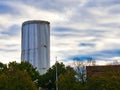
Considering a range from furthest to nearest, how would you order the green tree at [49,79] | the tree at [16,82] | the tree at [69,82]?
the green tree at [49,79] → the tree at [69,82] → the tree at [16,82]

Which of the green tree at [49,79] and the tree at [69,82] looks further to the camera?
the green tree at [49,79]

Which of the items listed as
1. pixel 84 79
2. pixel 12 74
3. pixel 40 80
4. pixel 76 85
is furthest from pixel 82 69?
pixel 40 80

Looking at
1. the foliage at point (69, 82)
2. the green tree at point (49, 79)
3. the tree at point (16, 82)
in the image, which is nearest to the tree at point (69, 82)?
the foliage at point (69, 82)

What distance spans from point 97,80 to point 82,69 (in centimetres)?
1155

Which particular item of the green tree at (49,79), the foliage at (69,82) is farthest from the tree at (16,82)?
the green tree at (49,79)

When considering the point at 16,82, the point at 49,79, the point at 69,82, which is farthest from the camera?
the point at 49,79

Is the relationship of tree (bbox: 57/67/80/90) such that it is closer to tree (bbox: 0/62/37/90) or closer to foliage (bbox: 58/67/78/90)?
foliage (bbox: 58/67/78/90)

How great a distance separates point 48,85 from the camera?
11362cm

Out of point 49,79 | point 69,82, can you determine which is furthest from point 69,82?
point 49,79

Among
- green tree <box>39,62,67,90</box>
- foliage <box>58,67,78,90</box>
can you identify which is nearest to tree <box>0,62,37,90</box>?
foliage <box>58,67,78,90</box>

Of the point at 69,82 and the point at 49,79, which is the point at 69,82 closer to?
the point at 69,82

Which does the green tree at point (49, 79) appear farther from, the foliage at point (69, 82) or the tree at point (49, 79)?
the foliage at point (69, 82)

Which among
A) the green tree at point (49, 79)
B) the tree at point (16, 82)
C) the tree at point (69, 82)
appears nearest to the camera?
the tree at point (16, 82)

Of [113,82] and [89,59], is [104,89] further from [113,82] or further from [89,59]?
[89,59]
